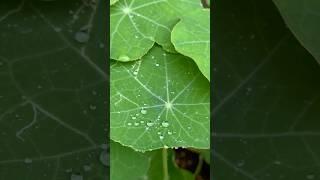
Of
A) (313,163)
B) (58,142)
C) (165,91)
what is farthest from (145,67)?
(313,163)

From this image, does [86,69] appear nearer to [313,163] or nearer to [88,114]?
[88,114]

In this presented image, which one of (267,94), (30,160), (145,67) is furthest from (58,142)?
(267,94)

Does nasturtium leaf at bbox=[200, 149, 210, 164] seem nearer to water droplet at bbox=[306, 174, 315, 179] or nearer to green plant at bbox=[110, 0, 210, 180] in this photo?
green plant at bbox=[110, 0, 210, 180]

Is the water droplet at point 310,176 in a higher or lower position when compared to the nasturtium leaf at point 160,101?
lower

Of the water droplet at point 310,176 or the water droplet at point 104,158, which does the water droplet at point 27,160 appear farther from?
the water droplet at point 310,176

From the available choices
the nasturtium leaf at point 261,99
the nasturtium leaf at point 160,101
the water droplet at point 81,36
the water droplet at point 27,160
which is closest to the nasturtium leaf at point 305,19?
the nasturtium leaf at point 261,99

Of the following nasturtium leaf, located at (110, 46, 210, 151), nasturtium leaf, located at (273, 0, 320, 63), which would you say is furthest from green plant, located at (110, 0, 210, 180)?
nasturtium leaf, located at (273, 0, 320, 63)

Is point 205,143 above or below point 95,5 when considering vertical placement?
below
